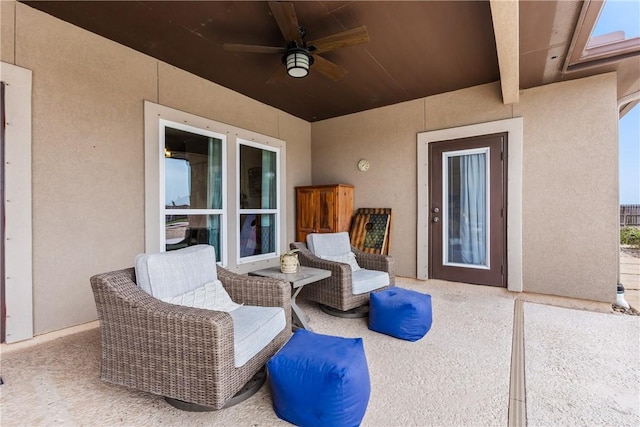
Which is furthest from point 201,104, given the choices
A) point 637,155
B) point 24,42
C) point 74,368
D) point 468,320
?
point 637,155

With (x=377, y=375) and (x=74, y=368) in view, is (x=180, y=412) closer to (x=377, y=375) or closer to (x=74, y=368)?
(x=74, y=368)

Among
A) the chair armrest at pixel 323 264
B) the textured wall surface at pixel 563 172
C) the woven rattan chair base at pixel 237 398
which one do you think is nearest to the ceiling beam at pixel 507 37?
the textured wall surface at pixel 563 172

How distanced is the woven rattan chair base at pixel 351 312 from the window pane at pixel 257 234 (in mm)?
1938

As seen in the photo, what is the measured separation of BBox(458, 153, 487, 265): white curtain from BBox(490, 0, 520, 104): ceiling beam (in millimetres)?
1095

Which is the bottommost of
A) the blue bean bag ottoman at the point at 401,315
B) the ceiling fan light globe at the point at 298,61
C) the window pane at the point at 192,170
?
the blue bean bag ottoman at the point at 401,315

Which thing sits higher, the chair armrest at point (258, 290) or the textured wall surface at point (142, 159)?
the textured wall surface at point (142, 159)

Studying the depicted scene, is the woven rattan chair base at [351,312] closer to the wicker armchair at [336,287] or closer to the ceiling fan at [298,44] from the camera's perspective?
the wicker armchair at [336,287]

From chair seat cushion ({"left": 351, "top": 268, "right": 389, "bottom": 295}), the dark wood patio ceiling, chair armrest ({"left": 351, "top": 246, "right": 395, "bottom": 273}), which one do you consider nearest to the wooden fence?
the dark wood patio ceiling

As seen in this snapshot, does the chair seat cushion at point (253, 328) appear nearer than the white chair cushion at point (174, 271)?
Yes

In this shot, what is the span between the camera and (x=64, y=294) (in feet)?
9.47

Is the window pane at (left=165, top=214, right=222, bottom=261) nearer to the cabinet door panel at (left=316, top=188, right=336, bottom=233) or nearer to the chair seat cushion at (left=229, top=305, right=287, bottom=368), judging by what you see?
the cabinet door panel at (left=316, top=188, right=336, bottom=233)

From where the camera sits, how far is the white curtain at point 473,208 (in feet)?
14.4

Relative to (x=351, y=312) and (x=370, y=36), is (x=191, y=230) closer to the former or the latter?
(x=351, y=312)

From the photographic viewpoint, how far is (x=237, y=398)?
71.2 inches
